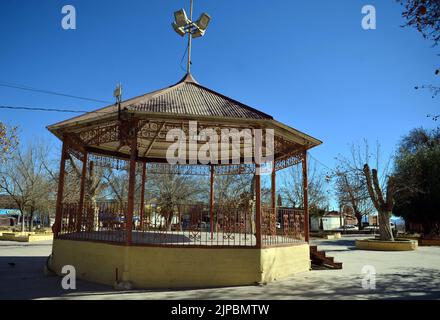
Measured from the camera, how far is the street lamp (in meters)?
12.4

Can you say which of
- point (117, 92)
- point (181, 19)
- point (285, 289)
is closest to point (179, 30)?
point (181, 19)

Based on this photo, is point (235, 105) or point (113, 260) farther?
point (235, 105)

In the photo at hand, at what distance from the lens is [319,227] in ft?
149

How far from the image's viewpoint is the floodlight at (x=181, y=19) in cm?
1238

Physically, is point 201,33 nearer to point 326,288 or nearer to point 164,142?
point 164,142

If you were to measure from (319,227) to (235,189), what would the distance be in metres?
16.4

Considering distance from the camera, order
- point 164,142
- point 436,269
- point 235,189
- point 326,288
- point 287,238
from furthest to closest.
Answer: point 235,189, point 164,142, point 436,269, point 287,238, point 326,288

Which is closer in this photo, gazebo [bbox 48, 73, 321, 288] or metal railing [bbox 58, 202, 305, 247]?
gazebo [bbox 48, 73, 321, 288]

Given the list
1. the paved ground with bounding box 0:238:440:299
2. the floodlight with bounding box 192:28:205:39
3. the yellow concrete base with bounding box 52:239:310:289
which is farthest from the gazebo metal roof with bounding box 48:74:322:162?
the paved ground with bounding box 0:238:440:299

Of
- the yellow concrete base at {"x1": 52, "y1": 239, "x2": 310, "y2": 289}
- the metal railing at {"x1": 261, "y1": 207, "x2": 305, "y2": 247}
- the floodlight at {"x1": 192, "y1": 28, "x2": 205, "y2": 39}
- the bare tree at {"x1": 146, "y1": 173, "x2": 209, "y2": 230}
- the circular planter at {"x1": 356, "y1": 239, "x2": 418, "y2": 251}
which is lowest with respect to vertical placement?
the circular planter at {"x1": 356, "y1": 239, "x2": 418, "y2": 251}

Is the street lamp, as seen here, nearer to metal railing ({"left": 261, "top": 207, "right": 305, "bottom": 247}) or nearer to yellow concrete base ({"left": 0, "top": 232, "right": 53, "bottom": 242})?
metal railing ({"left": 261, "top": 207, "right": 305, "bottom": 247})

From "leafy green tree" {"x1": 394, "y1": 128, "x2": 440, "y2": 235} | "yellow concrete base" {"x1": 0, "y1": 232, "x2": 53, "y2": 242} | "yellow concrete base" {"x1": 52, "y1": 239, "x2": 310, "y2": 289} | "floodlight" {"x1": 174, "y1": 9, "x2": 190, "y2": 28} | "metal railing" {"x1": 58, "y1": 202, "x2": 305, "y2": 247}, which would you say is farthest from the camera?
"leafy green tree" {"x1": 394, "y1": 128, "x2": 440, "y2": 235}

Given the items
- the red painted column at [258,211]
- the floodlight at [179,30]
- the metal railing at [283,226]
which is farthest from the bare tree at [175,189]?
the red painted column at [258,211]
